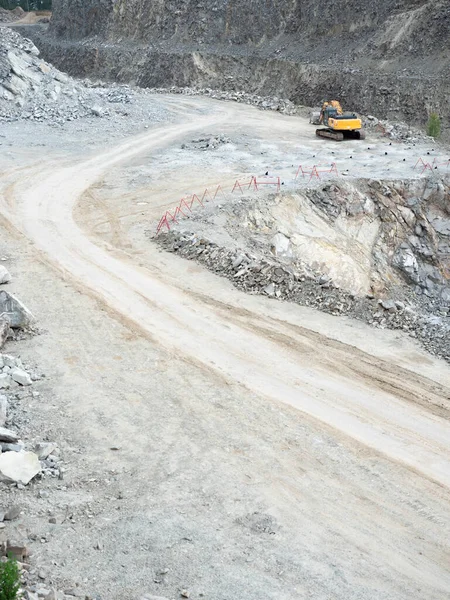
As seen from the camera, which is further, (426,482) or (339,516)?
(426,482)

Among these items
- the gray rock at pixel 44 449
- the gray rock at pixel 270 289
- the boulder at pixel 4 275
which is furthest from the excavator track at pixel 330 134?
the gray rock at pixel 44 449

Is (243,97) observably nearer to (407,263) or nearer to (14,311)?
(407,263)

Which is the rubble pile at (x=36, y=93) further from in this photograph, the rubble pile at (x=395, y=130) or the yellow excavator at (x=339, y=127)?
the rubble pile at (x=395, y=130)

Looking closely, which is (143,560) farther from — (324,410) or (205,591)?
(324,410)

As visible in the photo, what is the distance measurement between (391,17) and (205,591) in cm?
4423

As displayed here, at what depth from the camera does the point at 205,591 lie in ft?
26.7

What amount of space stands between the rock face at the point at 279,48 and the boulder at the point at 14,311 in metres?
31.0

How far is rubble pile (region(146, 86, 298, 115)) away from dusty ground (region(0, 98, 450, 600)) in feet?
83.1

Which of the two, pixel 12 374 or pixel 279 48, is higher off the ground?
pixel 279 48

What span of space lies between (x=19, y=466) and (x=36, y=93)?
103ft

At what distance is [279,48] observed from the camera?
50.6 meters

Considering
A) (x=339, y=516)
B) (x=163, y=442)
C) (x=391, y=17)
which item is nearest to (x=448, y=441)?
(x=339, y=516)

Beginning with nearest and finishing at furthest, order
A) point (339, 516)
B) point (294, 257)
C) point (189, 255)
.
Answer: point (339, 516)
point (189, 255)
point (294, 257)

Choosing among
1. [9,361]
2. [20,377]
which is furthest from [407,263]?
[20,377]
